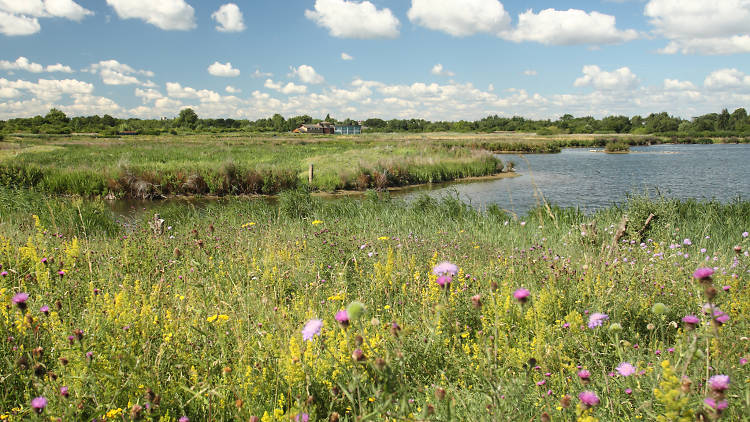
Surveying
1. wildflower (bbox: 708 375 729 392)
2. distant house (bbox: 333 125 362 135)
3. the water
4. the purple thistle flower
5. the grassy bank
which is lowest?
the water

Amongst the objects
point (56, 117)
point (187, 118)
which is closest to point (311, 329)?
point (187, 118)

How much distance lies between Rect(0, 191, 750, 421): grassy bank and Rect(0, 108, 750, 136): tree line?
9363 centimetres

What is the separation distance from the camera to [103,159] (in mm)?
29906

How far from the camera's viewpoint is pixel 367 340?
2.36 metres

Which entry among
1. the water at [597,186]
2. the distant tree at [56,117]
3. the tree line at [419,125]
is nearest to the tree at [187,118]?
the tree line at [419,125]

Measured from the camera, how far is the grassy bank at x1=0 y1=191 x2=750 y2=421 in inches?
69.8

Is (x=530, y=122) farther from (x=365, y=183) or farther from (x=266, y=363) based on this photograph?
(x=266, y=363)

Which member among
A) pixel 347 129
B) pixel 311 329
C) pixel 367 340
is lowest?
pixel 367 340

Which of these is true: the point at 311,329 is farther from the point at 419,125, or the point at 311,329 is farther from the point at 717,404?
the point at 419,125

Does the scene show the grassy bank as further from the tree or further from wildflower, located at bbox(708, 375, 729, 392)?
the tree

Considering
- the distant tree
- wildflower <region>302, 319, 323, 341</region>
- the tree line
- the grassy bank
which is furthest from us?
the distant tree

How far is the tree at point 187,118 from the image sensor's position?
404 feet

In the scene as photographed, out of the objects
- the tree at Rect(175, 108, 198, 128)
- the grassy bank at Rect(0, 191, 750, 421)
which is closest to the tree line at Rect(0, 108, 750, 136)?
the tree at Rect(175, 108, 198, 128)

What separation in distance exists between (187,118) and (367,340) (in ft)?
Answer: 447
